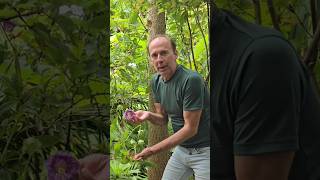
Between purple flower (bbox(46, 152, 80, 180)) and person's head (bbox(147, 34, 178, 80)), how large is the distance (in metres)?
0.93

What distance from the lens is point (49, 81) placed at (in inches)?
34.9

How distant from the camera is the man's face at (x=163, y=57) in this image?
5.87 ft

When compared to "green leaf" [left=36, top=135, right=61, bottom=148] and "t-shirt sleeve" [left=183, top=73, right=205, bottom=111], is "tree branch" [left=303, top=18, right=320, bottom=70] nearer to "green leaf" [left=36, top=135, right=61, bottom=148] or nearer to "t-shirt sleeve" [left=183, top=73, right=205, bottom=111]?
"green leaf" [left=36, top=135, right=61, bottom=148]

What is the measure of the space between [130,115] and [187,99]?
476mm

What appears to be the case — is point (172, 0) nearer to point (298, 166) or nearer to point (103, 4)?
point (103, 4)

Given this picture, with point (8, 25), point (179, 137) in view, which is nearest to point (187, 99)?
point (179, 137)

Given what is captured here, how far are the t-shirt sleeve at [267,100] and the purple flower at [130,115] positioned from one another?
1308mm

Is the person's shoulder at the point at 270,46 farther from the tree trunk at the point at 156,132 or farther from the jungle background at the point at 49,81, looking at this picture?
the tree trunk at the point at 156,132

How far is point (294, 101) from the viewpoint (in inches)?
27.7

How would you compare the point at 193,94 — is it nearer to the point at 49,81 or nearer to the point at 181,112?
the point at 181,112

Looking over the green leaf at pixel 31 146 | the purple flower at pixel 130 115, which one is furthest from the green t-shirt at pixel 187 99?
the green leaf at pixel 31 146

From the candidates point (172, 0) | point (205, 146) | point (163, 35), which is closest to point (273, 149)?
point (205, 146)

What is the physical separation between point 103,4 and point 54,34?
12 cm

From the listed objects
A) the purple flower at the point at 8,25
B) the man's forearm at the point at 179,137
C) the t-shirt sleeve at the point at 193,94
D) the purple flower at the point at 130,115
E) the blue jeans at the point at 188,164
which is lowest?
the blue jeans at the point at 188,164
